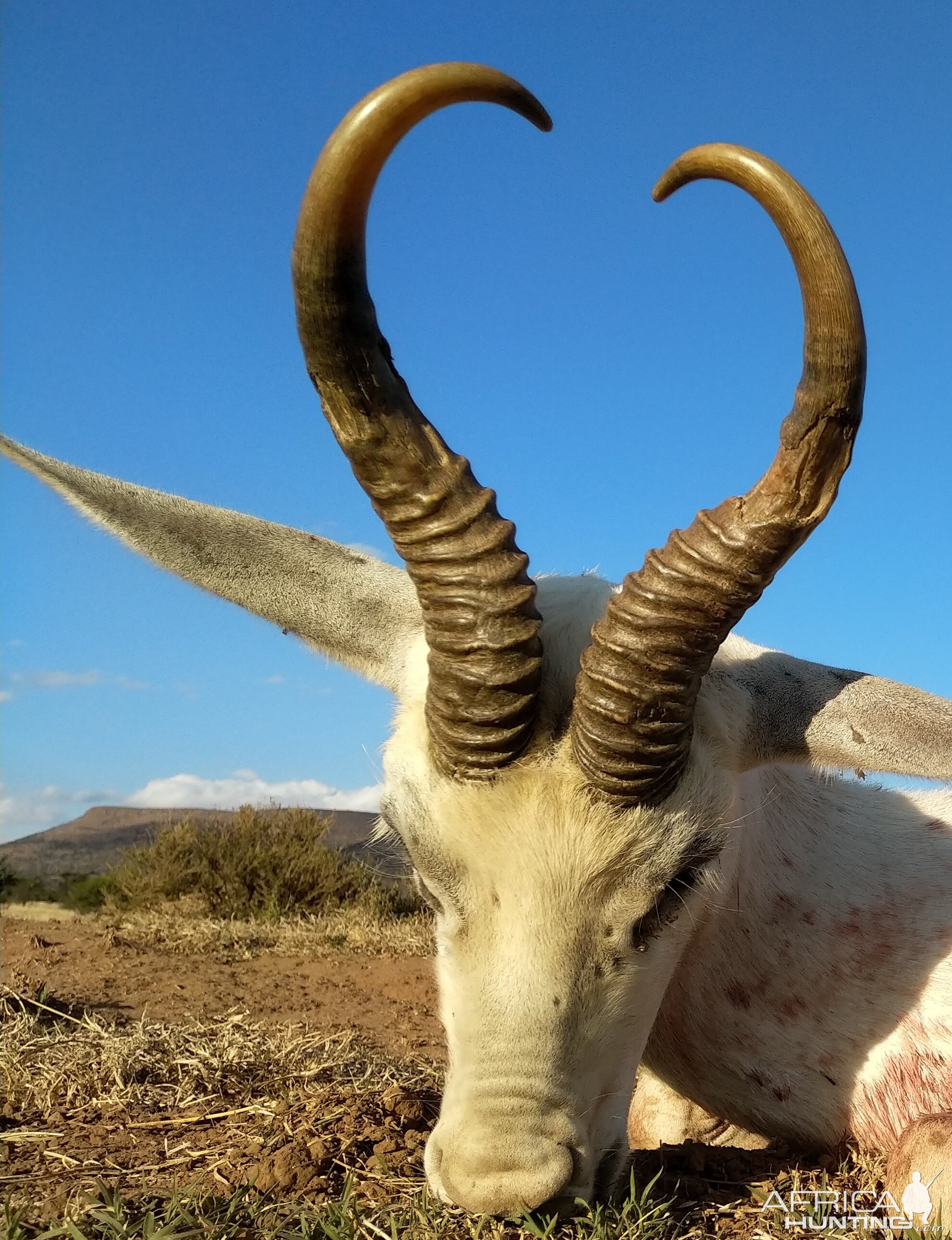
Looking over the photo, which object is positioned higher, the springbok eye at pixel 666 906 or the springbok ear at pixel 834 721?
the springbok ear at pixel 834 721

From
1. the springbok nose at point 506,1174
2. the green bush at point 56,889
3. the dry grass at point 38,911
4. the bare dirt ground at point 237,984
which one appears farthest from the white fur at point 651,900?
the green bush at point 56,889

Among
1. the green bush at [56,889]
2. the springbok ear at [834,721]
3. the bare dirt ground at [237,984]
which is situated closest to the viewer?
the springbok ear at [834,721]

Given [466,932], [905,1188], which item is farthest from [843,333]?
[905,1188]

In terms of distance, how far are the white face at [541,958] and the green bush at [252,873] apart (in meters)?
10.4

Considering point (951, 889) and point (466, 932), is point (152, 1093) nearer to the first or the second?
point (466, 932)

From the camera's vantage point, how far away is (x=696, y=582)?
2.86m

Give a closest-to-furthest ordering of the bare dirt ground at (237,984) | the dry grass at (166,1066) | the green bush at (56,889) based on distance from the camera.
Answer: the dry grass at (166,1066) < the bare dirt ground at (237,984) < the green bush at (56,889)

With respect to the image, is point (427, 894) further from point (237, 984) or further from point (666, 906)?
point (237, 984)

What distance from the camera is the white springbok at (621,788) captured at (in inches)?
105

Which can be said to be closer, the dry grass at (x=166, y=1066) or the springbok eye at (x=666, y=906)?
the springbok eye at (x=666, y=906)

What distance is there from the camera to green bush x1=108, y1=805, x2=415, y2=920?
1352cm

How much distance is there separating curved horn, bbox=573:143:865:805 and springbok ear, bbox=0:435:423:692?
1083mm

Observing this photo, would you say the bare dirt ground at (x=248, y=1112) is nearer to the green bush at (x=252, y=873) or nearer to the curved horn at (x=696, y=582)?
the curved horn at (x=696, y=582)

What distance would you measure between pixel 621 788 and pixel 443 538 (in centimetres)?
84
